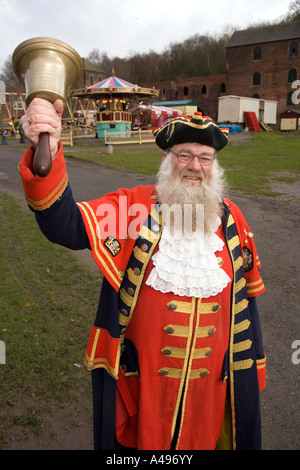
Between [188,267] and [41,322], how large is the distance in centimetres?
266

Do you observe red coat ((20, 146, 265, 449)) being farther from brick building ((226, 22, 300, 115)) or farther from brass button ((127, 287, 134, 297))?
brick building ((226, 22, 300, 115))

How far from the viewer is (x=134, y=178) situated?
11.8m

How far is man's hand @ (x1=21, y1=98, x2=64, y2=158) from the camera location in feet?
4.27

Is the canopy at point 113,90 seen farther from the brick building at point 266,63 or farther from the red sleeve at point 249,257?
the red sleeve at point 249,257

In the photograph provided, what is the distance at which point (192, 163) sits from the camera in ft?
6.44

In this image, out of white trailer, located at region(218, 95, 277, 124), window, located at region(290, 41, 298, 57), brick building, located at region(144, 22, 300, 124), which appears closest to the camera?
white trailer, located at region(218, 95, 277, 124)

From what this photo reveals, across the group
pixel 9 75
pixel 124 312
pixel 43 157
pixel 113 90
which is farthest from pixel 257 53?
pixel 43 157

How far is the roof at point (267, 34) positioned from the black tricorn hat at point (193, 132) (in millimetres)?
46301

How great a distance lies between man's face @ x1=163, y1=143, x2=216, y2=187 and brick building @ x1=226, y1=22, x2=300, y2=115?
42.8m

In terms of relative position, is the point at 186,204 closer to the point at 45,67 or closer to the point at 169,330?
the point at 169,330

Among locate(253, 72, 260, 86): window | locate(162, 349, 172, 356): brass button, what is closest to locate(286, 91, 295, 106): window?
locate(253, 72, 260, 86): window

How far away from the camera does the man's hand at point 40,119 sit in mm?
1303

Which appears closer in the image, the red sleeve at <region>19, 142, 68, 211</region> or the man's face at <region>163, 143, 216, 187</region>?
the red sleeve at <region>19, 142, 68, 211</region>

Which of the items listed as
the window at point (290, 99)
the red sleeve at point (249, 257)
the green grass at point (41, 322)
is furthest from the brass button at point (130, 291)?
the window at point (290, 99)
